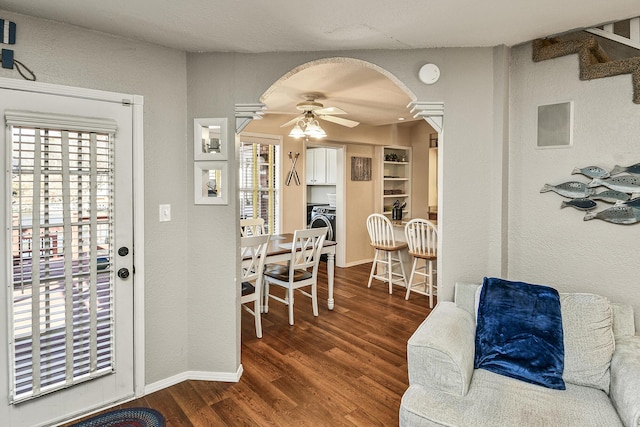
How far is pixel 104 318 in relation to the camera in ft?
7.48

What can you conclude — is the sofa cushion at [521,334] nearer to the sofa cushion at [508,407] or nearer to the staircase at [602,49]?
the sofa cushion at [508,407]

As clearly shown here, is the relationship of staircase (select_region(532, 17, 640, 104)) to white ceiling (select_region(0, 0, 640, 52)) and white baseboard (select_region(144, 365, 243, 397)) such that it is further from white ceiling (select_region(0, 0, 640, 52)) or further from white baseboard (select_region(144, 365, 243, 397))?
white baseboard (select_region(144, 365, 243, 397))

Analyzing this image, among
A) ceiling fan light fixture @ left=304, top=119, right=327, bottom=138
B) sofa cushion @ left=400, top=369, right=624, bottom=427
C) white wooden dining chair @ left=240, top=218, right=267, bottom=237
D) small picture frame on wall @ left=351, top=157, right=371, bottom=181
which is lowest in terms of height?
sofa cushion @ left=400, top=369, right=624, bottom=427

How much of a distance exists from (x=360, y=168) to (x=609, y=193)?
451 centimetres

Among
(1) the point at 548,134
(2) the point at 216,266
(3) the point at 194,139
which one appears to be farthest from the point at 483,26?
(2) the point at 216,266

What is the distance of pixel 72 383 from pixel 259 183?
3.55 m

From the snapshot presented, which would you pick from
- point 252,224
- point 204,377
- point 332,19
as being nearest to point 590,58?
point 332,19

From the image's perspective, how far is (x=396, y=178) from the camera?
7.02m

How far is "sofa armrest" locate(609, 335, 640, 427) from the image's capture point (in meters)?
1.46

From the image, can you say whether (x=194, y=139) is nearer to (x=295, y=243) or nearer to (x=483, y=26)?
(x=295, y=243)

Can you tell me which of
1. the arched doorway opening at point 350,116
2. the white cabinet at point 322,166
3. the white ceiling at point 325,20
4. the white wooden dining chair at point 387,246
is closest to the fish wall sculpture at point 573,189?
the arched doorway opening at point 350,116

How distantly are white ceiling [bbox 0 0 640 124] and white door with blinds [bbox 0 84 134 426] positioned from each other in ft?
1.65

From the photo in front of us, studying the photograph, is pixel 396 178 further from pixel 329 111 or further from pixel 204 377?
pixel 204 377

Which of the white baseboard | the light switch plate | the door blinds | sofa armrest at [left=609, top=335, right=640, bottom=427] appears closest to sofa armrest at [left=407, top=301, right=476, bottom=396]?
sofa armrest at [left=609, top=335, right=640, bottom=427]
